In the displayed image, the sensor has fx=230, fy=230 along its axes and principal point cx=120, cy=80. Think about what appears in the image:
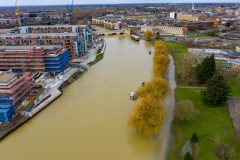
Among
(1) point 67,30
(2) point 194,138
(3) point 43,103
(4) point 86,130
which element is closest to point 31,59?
(3) point 43,103

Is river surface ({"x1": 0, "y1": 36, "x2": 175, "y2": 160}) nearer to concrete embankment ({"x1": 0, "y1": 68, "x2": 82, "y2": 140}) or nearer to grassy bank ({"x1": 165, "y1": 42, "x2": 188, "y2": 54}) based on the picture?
concrete embankment ({"x1": 0, "y1": 68, "x2": 82, "y2": 140})

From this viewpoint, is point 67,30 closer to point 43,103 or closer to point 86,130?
point 43,103

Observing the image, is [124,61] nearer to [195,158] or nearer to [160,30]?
[195,158]

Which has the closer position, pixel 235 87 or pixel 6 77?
pixel 6 77

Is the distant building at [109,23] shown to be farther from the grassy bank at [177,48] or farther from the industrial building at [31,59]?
the industrial building at [31,59]

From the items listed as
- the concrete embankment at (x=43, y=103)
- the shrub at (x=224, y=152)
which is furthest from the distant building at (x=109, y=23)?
the shrub at (x=224, y=152)

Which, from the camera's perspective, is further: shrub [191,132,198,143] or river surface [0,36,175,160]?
river surface [0,36,175,160]

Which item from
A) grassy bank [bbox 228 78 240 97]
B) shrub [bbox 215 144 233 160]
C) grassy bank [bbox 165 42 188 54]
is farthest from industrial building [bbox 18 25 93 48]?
shrub [bbox 215 144 233 160]
